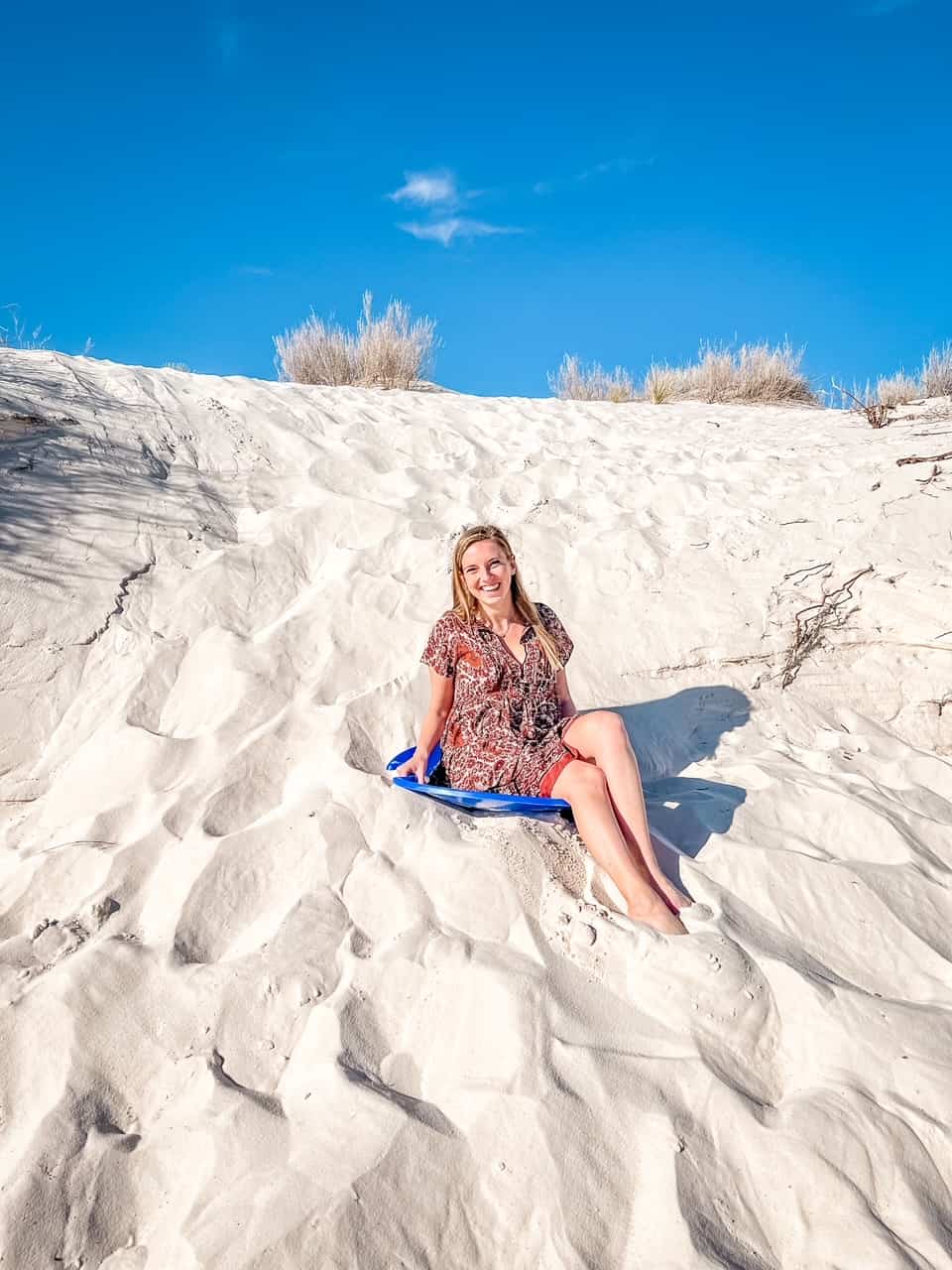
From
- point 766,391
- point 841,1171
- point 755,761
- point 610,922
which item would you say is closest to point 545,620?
point 755,761

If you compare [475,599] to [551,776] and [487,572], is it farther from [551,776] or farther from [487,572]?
[551,776]

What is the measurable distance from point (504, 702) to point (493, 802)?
437mm

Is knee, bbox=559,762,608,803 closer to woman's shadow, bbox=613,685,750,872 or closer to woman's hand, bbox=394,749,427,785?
woman's shadow, bbox=613,685,750,872

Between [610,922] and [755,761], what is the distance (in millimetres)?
1211

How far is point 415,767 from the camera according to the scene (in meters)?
2.72

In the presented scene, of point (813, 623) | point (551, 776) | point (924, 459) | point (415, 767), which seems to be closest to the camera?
point (551, 776)

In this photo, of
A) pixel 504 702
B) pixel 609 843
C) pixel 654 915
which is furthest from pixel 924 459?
pixel 654 915

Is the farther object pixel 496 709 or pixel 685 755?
pixel 685 755

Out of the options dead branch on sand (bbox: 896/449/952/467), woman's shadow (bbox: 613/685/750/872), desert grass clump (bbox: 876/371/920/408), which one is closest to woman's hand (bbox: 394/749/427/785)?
woman's shadow (bbox: 613/685/750/872)

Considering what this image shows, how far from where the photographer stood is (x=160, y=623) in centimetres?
339

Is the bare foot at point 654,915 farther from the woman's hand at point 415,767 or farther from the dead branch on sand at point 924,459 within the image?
the dead branch on sand at point 924,459

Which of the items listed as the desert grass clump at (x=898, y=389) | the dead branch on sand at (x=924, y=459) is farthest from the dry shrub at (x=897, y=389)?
the dead branch on sand at (x=924, y=459)

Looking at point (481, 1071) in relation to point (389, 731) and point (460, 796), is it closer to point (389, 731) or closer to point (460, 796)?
point (460, 796)

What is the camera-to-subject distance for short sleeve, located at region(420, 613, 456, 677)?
9.59 ft
